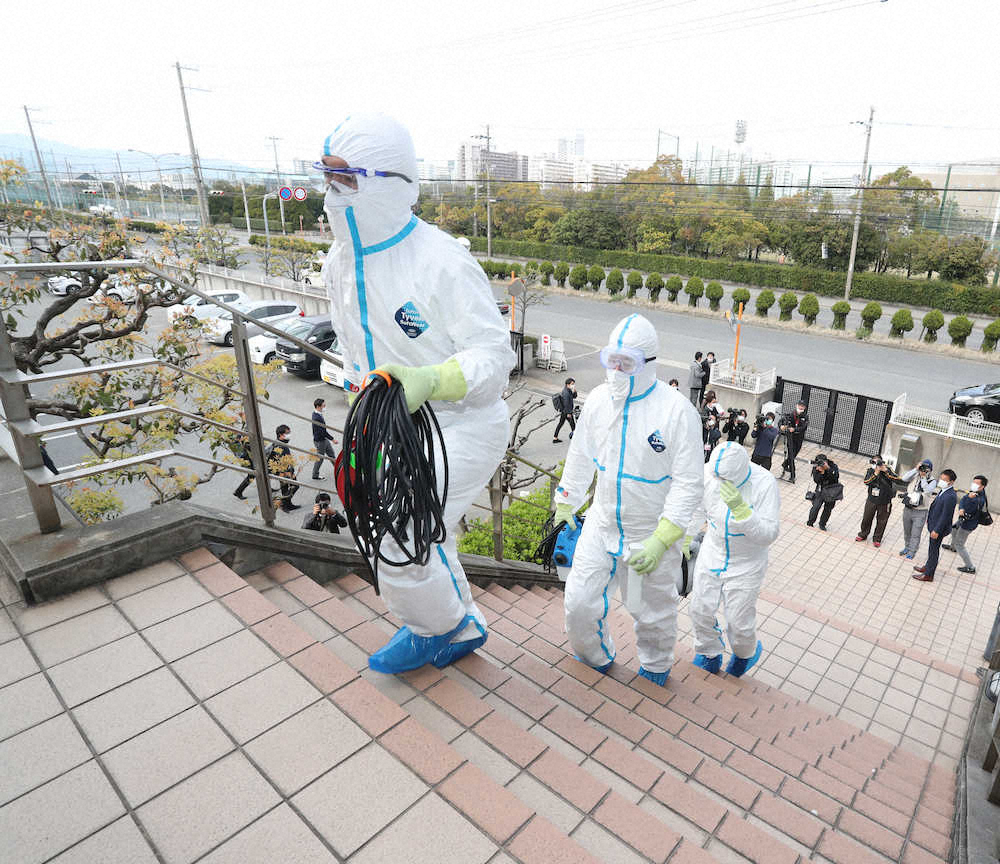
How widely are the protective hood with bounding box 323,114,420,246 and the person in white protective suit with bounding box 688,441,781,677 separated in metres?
2.92

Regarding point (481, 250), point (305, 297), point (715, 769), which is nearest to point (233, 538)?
point (715, 769)

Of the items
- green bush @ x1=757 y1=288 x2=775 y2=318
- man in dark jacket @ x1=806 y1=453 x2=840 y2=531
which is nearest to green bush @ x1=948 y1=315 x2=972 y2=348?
green bush @ x1=757 y1=288 x2=775 y2=318

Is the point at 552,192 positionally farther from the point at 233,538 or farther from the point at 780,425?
the point at 233,538

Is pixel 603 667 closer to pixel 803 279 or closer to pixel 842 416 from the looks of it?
pixel 842 416

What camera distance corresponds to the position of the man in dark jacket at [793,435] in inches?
401

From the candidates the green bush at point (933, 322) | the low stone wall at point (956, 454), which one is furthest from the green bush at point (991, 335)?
the low stone wall at point (956, 454)

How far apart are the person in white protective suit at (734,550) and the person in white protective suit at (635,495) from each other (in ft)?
2.29

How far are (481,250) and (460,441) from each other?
36895 millimetres

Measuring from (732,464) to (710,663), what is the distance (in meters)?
1.63

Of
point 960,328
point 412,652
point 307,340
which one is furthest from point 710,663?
point 960,328

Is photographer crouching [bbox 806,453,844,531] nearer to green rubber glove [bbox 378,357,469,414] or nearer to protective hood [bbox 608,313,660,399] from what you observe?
protective hood [bbox 608,313,660,399]

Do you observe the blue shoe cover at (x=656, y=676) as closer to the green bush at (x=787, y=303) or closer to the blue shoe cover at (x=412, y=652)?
the blue shoe cover at (x=412, y=652)

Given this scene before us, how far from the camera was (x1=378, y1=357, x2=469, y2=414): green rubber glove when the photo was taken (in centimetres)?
228

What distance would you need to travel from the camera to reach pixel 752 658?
503cm
